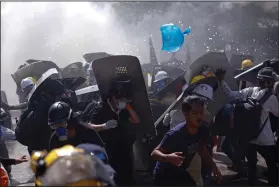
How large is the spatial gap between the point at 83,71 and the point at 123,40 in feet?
30.4

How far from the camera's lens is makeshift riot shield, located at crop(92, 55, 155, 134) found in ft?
15.2

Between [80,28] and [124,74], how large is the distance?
13.2 meters

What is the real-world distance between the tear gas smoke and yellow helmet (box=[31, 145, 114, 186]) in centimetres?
1348

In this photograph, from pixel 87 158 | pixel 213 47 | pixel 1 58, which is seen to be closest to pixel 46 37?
pixel 1 58

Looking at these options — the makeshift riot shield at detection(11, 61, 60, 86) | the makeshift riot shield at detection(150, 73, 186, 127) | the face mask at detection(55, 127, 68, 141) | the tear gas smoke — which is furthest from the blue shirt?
the tear gas smoke

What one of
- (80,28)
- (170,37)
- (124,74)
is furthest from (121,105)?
(80,28)

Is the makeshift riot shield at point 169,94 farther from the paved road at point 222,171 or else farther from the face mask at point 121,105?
the paved road at point 222,171

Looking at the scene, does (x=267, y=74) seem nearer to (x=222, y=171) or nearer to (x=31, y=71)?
(x=222, y=171)

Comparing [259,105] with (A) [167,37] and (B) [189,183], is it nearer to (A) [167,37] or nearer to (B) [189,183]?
(A) [167,37]

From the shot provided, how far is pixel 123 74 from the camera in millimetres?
4664

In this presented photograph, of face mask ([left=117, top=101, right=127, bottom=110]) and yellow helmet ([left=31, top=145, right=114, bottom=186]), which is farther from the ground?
yellow helmet ([left=31, top=145, right=114, bottom=186])

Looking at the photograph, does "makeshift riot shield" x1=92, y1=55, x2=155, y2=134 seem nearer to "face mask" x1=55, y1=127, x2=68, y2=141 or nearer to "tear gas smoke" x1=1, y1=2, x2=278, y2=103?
"face mask" x1=55, y1=127, x2=68, y2=141

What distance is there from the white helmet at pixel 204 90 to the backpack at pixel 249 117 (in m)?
0.61

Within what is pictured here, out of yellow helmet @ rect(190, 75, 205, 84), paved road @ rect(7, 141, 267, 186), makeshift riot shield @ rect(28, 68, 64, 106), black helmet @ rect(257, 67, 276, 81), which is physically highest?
makeshift riot shield @ rect(28, 68, 64, 106)
